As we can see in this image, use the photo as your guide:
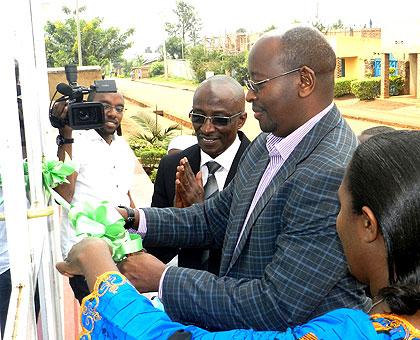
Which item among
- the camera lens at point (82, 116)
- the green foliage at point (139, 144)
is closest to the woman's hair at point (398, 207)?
the camera lens at point (82, 116)

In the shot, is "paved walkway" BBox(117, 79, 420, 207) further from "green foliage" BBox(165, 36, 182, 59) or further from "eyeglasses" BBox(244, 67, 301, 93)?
"green foliage" BBox(165, 36, 182, 59)

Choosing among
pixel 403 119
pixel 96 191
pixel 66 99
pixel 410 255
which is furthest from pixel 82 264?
pixel 403 119

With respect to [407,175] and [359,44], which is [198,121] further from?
[359,44]

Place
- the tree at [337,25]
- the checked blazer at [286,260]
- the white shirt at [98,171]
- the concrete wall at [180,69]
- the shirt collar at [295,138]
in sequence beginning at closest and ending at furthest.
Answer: the checked blazer at [286,260]
the shirt collar at [295,138]
the white shirt at [98,171]
the concrete wall at [180,69]
the tree at [337,25]

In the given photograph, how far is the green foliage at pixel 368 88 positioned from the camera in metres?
27.7

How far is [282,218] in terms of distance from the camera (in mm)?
1671

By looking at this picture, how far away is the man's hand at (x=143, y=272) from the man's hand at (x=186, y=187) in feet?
2.97

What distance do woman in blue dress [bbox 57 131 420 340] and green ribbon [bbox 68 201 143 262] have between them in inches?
12.0

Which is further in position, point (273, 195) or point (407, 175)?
point (273, 195)

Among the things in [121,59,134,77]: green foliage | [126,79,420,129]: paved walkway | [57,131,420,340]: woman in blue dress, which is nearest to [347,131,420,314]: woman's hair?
[57,131,420,340]: woman in blue dress

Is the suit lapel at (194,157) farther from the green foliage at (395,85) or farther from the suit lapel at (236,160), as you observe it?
the green foliage at (395,85)

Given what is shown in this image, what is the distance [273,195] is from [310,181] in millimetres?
129

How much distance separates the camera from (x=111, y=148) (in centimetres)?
359

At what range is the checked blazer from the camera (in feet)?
5.13
